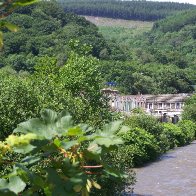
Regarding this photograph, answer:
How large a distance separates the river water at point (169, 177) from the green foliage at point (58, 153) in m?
23.5

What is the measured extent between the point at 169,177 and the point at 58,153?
3080 cm

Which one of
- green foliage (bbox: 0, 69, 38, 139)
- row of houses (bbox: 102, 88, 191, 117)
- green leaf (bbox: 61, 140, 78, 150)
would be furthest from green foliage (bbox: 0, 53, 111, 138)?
row of houses (bbox: 102, 88, 191, 117)

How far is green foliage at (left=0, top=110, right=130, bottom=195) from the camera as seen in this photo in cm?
184

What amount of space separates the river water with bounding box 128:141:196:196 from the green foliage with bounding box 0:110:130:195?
2351 cm

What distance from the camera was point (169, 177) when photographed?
32.1 metres

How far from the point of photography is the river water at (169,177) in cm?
2700

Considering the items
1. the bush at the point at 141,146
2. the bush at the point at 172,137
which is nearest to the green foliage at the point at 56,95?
the bush at the point at 141,146

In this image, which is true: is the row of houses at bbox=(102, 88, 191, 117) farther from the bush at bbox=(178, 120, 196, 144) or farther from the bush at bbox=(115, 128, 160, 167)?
the bush at bbox=(115, 128, 160, 167)

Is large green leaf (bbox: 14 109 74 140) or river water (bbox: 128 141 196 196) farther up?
large green leaf (bbox: 14 109 74 140)

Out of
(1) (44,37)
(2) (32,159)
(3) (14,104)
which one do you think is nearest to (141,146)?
(3) (14,104)

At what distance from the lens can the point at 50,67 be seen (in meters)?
33.1

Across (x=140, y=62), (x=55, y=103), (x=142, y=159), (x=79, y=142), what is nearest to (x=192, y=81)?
(x=140, y=62)

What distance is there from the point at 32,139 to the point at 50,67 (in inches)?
1241

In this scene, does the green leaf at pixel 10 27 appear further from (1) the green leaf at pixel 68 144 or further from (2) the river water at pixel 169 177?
(2) the river water at pixel 169 177
